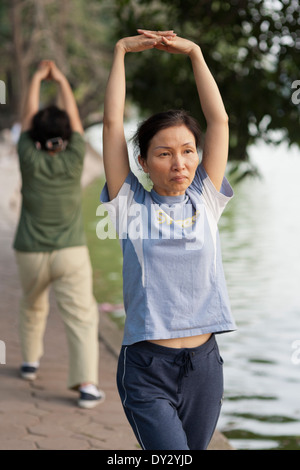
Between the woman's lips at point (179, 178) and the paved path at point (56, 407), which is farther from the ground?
the woman's lips at point (179, 178)

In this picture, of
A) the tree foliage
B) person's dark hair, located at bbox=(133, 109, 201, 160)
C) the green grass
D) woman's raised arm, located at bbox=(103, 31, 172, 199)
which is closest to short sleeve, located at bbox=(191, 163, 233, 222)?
person's dark hair, located at bbox=(133, 109, 201, 160)

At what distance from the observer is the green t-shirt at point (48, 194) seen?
209 inches

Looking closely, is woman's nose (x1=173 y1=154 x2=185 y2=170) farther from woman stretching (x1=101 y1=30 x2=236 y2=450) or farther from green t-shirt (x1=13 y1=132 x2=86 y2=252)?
green t-shirt (x1=13 y1=132 x2=86 y2=252)

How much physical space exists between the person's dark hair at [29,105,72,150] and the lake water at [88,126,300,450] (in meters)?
1.50

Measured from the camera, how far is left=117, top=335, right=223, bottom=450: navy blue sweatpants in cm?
282

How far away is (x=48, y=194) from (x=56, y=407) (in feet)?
4.66

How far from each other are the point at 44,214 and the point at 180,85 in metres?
1.64

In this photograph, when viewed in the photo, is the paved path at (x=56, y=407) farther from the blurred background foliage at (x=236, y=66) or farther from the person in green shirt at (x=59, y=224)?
the blurred background foliage at (x=236, y=66)

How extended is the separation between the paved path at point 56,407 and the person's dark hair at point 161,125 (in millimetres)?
2180

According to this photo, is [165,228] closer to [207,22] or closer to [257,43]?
[257,43]

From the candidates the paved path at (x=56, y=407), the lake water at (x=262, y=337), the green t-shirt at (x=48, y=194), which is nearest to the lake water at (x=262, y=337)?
the lake water at (x=262, y=337)

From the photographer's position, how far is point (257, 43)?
5848 millimetres

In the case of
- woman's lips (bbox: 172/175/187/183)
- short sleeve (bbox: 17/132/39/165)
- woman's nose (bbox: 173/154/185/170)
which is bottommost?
woman's lips (bbox: 172/175/187/183)
